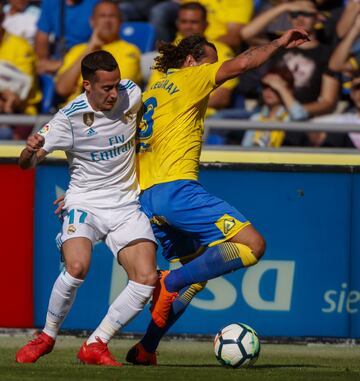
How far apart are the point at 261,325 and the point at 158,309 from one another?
2282 millimetres

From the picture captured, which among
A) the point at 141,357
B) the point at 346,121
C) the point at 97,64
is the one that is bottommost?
the point at 141,357

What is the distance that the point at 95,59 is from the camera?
7027 millimetres

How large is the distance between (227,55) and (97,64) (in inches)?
218

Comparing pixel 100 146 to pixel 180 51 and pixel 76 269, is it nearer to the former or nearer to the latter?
pixel 76 269

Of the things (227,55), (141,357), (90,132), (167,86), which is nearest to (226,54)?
(227,55)

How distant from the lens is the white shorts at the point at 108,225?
280 inches

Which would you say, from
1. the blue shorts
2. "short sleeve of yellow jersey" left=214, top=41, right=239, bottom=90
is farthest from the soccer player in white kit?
"short sleeve of yellow jersey" left=214, top=41, right=239, bottom=90

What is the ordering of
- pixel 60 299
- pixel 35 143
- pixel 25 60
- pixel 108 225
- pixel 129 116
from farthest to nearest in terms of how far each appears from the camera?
pixel 25 60 → pixel 129 116 → pixel 108 225 → pixel 60 299 → pixel 35 143

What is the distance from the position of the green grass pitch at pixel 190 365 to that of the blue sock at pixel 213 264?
589 mm

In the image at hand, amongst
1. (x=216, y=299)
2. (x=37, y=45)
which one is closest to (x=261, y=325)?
(x=216, y=299)

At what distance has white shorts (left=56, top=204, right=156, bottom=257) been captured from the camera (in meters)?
7.12

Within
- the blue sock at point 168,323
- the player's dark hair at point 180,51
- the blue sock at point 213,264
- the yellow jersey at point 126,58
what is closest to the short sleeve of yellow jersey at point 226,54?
the yellow jersey at point 126,58

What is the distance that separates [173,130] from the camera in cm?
745

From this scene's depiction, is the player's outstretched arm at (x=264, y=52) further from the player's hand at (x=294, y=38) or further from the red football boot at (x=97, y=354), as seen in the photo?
the red football boot at (x=97, y=354)
